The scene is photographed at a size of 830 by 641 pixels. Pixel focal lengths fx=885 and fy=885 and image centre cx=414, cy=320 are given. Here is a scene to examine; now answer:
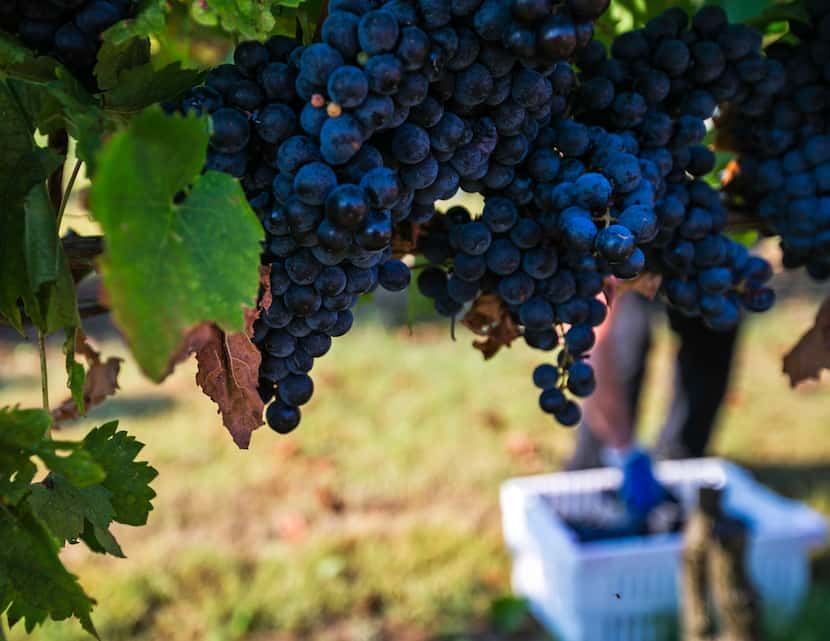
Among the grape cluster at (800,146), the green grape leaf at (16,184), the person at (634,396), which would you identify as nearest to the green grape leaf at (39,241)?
the green grape leaf at (16,184)

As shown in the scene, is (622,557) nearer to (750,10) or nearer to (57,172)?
Answer: (750,10)

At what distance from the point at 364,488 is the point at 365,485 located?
0.6 inches

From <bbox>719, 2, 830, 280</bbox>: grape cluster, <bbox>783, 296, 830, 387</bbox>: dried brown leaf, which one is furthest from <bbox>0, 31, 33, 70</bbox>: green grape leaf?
<bbox>783, 296, 830, 387</bbox>: dried brown leaf

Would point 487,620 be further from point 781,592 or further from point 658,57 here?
point 658,57

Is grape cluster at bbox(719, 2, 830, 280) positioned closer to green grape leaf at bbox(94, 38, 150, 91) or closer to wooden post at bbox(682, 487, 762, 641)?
green grape leaf at bbox(94, 38, 150, 91)

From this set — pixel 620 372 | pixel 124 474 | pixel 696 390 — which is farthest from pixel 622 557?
pixel 124 474

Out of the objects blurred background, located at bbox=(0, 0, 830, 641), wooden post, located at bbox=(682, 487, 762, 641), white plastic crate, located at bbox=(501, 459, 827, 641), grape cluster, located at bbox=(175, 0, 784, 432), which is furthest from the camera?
blurred background, located at bbox=(0, 0, 830, 641)

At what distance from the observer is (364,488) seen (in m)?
3.31

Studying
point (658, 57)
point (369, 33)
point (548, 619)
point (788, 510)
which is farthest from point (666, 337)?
point (369, 33)

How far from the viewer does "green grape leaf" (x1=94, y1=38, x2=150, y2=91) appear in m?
0.66

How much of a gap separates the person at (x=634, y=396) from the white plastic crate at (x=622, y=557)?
0.36ft

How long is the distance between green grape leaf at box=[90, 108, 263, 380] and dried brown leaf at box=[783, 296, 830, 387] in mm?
688

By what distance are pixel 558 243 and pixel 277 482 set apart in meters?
2.78

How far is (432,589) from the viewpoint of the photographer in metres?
2.76
